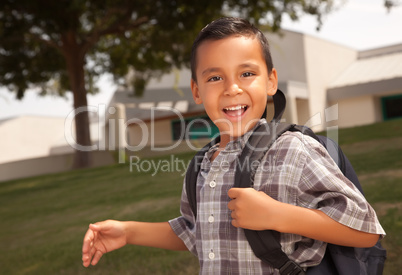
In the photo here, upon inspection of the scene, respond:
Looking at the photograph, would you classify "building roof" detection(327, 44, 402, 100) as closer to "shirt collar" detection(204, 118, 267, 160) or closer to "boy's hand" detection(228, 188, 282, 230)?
"shirt collar" detection(204, 118, 267, 160)

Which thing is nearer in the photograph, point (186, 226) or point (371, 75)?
point (186, 226)

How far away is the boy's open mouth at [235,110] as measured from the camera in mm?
1480

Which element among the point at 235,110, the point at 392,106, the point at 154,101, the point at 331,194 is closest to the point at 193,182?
the point at 235,110

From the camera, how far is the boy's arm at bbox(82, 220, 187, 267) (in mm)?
1659

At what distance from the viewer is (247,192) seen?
1244 mm

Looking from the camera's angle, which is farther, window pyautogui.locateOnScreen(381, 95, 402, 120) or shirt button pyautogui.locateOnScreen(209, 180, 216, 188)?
window pyautogui.locateOnScreen(381, 95, 402, 120)

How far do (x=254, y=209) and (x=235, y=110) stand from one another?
1.25ft

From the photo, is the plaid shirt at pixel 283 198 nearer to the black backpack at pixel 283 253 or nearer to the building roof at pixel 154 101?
the black backpack at pixel 283 253

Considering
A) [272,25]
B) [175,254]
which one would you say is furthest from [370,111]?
[175,254]

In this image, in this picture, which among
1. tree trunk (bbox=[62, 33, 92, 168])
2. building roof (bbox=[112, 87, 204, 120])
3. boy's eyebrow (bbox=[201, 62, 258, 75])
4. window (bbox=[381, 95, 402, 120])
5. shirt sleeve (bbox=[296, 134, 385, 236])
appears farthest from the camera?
window (bbox=[381, 95, 402, 120])

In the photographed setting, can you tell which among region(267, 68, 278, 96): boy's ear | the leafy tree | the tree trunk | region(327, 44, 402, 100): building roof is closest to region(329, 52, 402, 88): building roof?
region(327, 44, 402, 100): building roof

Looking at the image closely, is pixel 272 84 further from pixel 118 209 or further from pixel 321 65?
pixel 321 65

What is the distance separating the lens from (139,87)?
58.6ft

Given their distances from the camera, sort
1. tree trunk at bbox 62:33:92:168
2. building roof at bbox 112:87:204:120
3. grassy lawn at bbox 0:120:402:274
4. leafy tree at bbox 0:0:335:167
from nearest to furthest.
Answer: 1. grassy lawn at bbox 0:120:402:274
2. leafy tree at bbox 0:0:335:167
3. tree trunk at bbox 62:33:92:168
4. building roof at bbox 112:87:204:120
